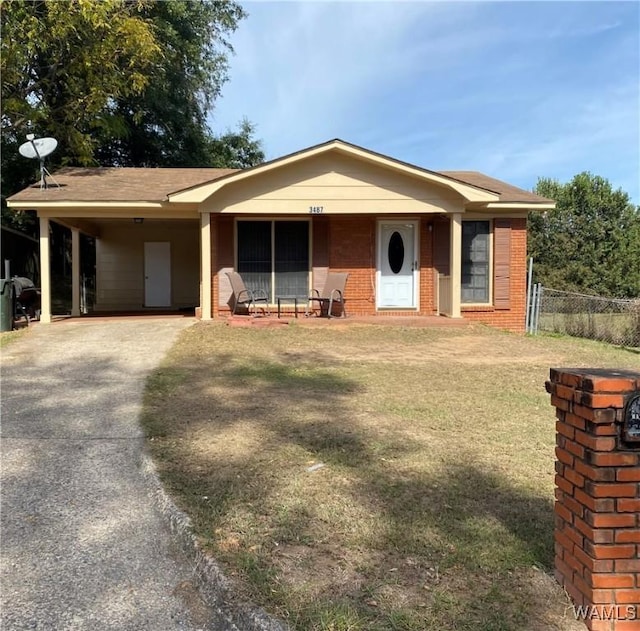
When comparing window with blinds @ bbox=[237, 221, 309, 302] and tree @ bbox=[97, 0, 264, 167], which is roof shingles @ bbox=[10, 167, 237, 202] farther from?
tree @ bbox=[97, 0, 264, 167]

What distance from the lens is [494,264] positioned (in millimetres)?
13711

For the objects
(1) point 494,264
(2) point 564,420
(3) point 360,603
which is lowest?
(3) point 360,603

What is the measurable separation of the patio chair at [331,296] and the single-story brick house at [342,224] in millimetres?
323

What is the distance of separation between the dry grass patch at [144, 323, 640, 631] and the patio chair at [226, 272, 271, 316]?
Result: 425 cm

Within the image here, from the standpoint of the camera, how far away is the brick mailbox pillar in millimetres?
2293

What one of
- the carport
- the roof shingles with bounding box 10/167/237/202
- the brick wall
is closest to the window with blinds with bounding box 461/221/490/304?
the brick wall

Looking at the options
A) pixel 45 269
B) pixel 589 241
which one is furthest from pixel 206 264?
pixel 589 241

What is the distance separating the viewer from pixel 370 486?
12.4 feet

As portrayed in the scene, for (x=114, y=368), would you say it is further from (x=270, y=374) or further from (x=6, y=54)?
(x=6, y=54)

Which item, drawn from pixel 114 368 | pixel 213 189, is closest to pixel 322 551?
pixel 114 368

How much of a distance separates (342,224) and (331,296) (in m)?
1.82

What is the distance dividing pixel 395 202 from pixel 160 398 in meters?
7.68

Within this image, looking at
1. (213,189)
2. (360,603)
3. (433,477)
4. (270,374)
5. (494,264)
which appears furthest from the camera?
(494,264)

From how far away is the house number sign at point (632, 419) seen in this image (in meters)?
2.27
